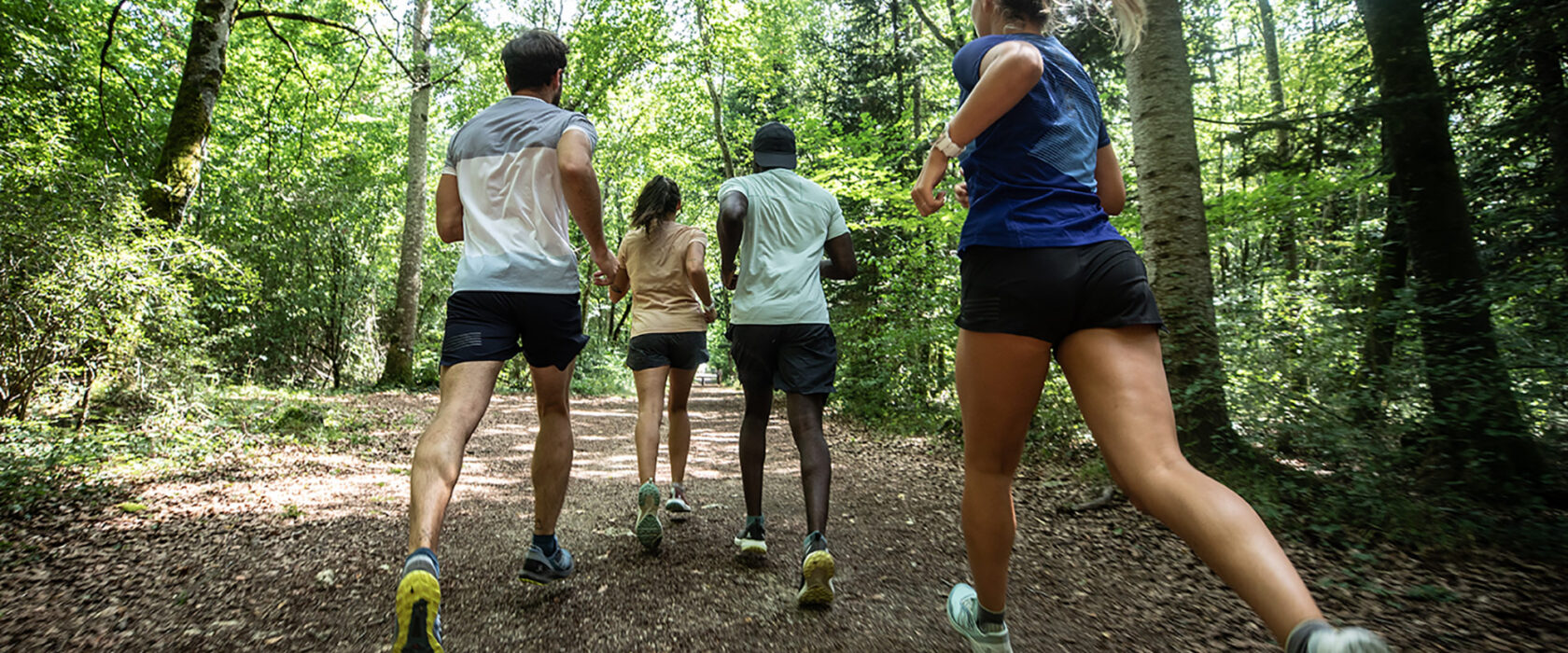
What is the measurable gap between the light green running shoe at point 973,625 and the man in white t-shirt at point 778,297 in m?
0.93

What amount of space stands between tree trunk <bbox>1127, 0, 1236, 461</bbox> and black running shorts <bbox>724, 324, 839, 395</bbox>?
8.22ft

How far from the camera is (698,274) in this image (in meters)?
3.88

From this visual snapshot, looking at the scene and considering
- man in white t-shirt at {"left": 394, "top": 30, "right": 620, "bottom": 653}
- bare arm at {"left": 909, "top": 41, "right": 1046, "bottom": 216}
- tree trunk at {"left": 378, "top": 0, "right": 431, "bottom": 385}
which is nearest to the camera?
bare arm at {"left": 909, "top": 41, "right": 1046, "bottom": 216}

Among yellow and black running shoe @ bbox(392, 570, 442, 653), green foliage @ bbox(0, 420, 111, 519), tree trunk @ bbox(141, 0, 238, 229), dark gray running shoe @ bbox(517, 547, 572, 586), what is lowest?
dark gray running shoe @ bbox(517, 547, 572, 586)

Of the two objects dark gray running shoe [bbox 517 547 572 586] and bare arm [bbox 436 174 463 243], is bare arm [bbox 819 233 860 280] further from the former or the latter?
dark gray running shoe [bbox 517 547 572 586]

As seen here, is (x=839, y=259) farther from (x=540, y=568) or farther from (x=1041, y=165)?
(x=540, y=568)

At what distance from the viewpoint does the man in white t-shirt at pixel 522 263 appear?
7.99ft

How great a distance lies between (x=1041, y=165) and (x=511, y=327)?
185 centimetres

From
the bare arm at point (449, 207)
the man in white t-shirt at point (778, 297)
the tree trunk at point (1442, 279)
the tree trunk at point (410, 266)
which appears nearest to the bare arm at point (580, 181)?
the bare arm at point (449, 207)

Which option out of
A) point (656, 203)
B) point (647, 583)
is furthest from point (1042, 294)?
point (656, 203)

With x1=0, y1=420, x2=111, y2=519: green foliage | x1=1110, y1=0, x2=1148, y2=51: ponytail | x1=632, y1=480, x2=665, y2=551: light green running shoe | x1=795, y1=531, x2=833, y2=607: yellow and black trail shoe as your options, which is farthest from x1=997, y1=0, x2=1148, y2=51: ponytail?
x1=0, y1=420, x2=111, y2=519: green foliage

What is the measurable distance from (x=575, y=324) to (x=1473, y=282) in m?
4.60

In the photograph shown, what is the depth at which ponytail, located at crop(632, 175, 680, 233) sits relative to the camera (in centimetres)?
407

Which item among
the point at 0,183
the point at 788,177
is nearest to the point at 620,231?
the point at 0,183
